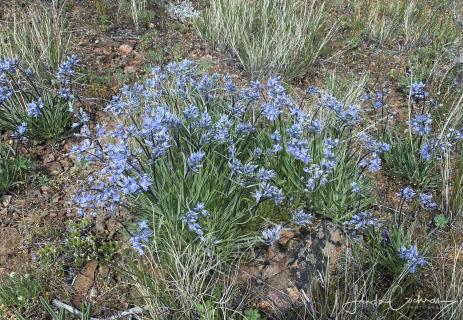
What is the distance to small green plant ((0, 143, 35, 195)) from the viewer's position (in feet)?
10.4

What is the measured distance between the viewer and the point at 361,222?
2.69 m

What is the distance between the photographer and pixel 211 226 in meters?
2.67

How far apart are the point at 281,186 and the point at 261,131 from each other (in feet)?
1.28

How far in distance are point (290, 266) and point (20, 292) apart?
4.88 feet

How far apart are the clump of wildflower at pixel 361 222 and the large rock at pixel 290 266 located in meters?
0.12

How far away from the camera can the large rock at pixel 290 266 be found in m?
2.66

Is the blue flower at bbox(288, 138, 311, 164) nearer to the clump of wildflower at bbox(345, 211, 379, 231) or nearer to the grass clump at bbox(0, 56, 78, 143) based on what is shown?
the clump of wildflower at bbox(345, 211, 379, 231)

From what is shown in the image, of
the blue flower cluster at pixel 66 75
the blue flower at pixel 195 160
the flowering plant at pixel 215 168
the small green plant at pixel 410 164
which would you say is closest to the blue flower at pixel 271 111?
the flowering plant at pixel 215 168

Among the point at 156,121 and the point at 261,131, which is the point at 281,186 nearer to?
the point at 261,131

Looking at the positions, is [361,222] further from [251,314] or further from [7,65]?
[7,65]

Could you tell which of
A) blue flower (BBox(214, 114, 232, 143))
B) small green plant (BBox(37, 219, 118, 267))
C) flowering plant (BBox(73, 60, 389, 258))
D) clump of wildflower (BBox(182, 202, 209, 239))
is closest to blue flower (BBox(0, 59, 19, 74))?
flowering plant (BBox(73, 60, 389, 258))

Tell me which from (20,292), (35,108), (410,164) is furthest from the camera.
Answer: (410,164)

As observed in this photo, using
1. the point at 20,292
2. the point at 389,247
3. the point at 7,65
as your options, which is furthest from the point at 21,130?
the point at 389,247

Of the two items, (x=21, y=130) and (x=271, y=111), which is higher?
(x=271, y=111)
